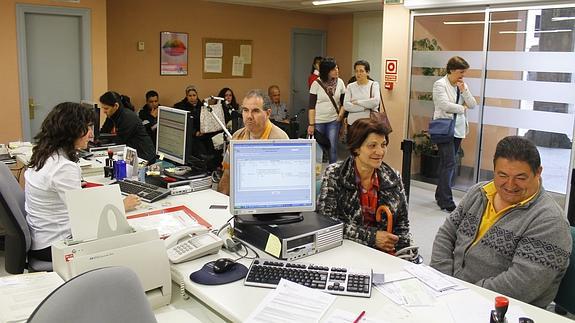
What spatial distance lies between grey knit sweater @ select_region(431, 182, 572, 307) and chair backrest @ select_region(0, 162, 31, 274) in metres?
2.15

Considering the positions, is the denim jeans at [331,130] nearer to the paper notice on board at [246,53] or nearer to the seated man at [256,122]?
the paper notice on board at [246,53]

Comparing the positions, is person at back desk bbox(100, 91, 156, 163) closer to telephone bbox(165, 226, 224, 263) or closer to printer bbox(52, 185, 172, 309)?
telephone bbox(165, 226, 224, 263)

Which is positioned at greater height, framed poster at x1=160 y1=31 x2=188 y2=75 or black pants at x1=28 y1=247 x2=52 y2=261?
framed poster at x1=160 y1=31 x2=188 y2=75

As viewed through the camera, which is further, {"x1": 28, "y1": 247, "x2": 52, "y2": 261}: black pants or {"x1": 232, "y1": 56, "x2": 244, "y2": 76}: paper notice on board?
{"x1": 232, "y1": 56, "x2": 244, "y2": 76}: paper notice on board

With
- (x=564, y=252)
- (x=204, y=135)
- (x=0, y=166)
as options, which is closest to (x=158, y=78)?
(x=204, y=135)

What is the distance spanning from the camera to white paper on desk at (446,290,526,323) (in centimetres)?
173

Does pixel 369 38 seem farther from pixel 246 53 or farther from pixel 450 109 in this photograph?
pixel 450 109

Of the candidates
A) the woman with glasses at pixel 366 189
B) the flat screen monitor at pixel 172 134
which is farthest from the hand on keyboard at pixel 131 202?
the woman with glasses at pixel 366 189

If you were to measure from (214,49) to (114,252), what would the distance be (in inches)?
259

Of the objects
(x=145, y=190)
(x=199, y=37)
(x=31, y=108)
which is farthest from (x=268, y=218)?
(x=199, y=37)

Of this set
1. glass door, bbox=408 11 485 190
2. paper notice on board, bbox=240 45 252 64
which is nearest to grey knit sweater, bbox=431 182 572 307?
glass door, bbox=408 11 485 190

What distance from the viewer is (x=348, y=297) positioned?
6.14 feet

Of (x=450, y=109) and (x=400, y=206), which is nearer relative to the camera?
(x=400, y=206)

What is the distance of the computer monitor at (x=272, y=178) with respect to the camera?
232 cm
